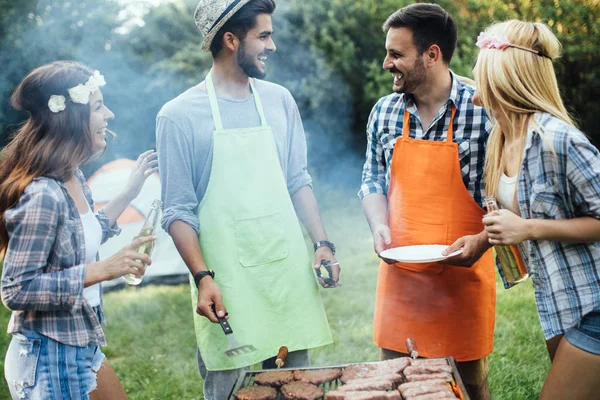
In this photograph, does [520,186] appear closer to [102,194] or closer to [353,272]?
[353,272]

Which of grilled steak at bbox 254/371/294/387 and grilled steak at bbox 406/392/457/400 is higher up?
grilled steak at bbox 254/371/294/387

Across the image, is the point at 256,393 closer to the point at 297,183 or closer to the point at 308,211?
the point at 308,211

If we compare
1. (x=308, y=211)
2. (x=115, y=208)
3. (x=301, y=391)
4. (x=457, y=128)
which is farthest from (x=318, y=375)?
(x=457, y=128)

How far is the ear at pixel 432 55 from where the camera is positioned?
303 cm

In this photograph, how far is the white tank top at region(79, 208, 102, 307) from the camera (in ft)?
8.24

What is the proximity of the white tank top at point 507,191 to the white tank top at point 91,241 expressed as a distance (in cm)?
165

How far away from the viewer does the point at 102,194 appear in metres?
7.25

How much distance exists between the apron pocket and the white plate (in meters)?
0.48

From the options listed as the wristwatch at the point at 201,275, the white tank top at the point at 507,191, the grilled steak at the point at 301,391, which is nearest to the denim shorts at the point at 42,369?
the wristwatch at the point at 201,275

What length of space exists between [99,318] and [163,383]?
7.00 feet

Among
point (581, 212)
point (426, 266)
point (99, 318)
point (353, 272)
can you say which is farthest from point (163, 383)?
point (581, 212)

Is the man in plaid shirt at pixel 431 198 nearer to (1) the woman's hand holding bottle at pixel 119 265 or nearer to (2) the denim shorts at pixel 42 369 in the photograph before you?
(1) the woman's hand holding bottle at pixel 119 265

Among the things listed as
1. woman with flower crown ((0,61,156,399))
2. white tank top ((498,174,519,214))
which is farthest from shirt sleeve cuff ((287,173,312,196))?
white tank top ((498,174,519,214))

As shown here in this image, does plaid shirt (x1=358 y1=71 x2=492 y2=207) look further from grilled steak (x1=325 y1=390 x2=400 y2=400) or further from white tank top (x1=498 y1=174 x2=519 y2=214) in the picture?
Result: grilled steak (x1=325 y1=390 x2=400 y2=400)
